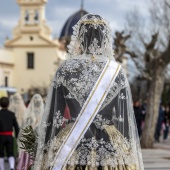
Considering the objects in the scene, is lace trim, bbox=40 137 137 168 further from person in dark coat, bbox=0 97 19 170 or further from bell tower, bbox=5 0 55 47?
bell tower, bbox=5 0 55 47

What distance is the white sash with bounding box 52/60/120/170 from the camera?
14.0 feet

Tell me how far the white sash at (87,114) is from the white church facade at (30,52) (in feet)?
200

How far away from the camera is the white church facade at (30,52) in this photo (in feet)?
217

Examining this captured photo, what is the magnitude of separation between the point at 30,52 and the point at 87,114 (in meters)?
63.5

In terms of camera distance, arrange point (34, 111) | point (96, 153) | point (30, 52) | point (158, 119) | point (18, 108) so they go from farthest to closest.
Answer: point (30, 52), point (158, 119), point (18, 108), point (34, 111), point (96, 153)

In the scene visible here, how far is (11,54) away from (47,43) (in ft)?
15.0

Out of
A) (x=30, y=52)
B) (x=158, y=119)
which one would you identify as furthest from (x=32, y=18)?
(x=158, y=119)

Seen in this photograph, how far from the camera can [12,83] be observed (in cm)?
6862

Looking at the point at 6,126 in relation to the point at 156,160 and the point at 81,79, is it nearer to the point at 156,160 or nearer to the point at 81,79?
the point at 156,160

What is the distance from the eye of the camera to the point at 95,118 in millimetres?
4387

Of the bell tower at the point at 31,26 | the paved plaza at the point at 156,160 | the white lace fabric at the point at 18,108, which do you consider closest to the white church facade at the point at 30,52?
the bell tower at the point at 31,26

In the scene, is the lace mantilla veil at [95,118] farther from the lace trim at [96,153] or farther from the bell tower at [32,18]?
the bell tower at [32,18]

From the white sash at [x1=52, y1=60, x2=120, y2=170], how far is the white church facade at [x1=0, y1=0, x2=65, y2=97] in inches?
2400

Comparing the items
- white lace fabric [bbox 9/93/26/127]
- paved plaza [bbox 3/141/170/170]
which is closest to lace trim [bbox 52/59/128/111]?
paved plaza [bbox 3/141/170/170]
